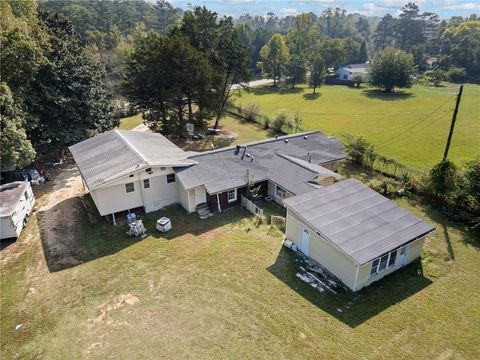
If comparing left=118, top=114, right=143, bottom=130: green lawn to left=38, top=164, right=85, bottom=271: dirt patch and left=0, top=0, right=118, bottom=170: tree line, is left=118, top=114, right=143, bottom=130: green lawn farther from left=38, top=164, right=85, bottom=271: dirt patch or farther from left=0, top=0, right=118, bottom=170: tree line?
left=38, top=164, right=85, bottom=271: dirt patch

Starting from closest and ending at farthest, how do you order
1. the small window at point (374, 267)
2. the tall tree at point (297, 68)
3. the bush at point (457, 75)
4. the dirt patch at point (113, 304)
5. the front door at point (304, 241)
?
1. the dirt patch at point (113, 304)
2. the small window at point (374, 267)
3. the front door at point (304, 241)
4. the tall tree at point (297, 68)
5. the bush at point (457, 75)

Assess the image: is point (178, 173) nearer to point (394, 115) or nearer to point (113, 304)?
point (113, 304)

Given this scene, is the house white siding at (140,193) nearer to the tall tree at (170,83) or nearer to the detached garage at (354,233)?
the detached garage at (354,233)

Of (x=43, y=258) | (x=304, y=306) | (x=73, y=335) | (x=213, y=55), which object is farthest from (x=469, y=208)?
(x=213, y=55)

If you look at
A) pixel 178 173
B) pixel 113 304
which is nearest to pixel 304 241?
pixel 178 173

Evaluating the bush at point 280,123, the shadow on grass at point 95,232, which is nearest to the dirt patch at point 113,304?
the shadow on grass at point 95,232

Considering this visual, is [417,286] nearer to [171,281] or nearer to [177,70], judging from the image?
[171,281]
